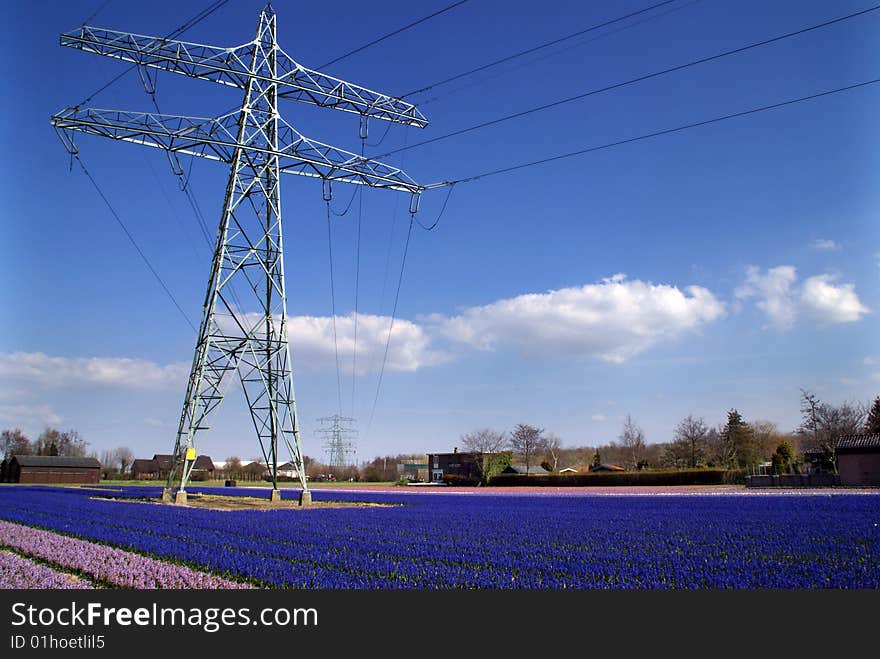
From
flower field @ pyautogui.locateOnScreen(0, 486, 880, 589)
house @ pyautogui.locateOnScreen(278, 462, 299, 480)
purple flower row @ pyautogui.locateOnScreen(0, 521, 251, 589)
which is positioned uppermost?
purple flower row @ pyautogui.locateOnScreen(0, 521, 251, 589)

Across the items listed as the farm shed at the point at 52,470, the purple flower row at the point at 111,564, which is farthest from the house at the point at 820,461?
the farm shed at the point at 52,470

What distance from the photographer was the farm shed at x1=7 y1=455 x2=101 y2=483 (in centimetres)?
8525

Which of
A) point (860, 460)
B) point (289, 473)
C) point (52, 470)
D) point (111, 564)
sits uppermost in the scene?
point (111, 564)

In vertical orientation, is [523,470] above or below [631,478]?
below

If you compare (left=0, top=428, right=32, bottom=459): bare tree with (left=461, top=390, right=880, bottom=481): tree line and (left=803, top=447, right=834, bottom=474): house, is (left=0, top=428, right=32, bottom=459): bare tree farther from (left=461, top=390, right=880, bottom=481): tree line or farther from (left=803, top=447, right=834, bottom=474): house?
(left=803, top=447, right=834, bottom=474): house

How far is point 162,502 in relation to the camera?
32875 mm

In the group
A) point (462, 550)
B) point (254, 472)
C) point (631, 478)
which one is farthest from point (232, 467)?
point (462, 550)

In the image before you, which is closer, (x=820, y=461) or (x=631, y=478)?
(x=820, y=461)

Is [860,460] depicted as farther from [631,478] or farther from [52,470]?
[52,470]

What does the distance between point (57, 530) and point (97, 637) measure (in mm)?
14674

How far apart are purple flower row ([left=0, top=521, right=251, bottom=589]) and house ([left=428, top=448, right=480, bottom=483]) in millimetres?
95749

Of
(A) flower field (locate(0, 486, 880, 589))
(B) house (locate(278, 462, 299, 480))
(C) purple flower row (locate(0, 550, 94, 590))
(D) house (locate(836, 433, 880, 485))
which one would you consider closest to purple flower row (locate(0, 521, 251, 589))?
(A) flower field (locate(0, 486, 880, 589))

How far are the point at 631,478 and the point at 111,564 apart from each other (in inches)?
2462

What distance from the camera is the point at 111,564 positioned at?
11.8 metres
